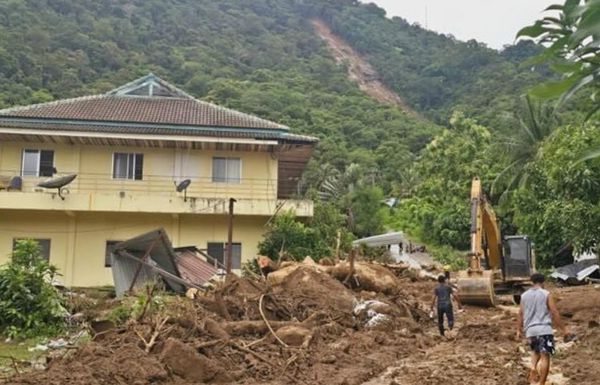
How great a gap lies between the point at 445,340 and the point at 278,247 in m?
10.5

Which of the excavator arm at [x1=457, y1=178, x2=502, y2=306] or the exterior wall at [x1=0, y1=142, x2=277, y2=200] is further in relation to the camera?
the exterior wall at [x1=0, y1=142, x2=277, y2=200]

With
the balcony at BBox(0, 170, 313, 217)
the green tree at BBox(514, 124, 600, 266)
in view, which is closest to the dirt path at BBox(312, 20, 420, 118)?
the balcony at BBox(0, 170, 313, 217)

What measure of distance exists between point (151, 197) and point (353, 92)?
2390 inches

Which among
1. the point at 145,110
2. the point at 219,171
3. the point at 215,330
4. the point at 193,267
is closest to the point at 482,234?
the point at 193,267

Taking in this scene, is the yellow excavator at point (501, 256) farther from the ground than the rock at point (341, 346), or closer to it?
farther from the ground

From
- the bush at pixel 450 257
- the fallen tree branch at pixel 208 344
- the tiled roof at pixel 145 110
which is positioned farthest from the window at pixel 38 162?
the bush at pixel 450 257

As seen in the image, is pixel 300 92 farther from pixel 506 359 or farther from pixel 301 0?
pixel 506 359

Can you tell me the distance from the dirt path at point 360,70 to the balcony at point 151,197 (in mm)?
58625

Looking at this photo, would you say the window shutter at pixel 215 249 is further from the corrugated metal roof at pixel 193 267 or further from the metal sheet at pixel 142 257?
the metal sheet at pixel 142 257

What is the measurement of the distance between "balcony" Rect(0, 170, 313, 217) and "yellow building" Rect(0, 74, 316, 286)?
3cm

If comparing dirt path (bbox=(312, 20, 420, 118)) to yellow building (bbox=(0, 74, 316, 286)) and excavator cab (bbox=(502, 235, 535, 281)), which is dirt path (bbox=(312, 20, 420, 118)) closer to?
yellow building (bbox=(0, 74, 316, 286))

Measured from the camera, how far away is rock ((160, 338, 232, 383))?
9.52 m

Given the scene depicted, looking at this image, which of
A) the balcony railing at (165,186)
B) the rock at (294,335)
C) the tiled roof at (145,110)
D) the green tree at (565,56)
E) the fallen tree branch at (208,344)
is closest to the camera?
the green tree at (565,56)

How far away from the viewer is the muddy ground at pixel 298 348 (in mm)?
9352
